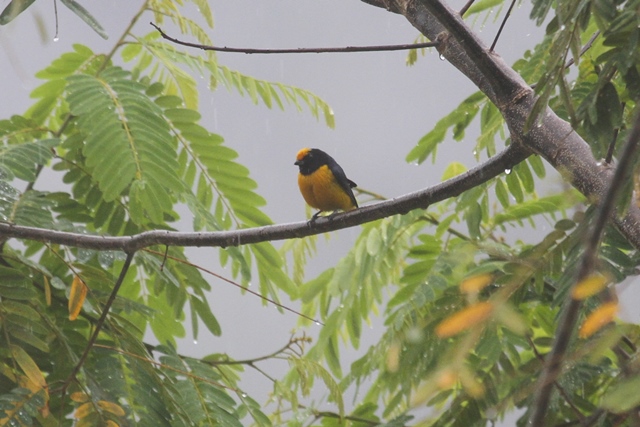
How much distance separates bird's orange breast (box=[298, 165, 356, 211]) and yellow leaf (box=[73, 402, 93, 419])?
1.82 metres

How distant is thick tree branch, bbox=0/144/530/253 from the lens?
62.3 inches

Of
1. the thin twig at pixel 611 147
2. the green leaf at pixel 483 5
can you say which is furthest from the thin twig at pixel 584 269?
the green leaf at pixel 483 5

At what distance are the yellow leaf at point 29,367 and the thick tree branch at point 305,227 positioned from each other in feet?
1.05

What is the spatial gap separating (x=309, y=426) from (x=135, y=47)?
208cm

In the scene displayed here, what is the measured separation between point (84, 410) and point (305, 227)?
755 mm

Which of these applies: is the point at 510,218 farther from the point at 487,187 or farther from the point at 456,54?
the point at 456,54

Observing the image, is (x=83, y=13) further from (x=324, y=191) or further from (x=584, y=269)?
(x=324, y=191)

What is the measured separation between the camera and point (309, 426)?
125 inches

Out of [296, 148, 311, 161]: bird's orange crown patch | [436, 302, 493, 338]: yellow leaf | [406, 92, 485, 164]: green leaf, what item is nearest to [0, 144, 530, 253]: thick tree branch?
[436, 302, 493, 338]: yellow leaf

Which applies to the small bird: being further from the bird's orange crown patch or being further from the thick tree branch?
the thick tree branch

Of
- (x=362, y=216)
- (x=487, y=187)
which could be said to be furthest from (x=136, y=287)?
(x=362, y=216)

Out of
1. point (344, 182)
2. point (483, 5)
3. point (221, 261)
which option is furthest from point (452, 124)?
point (221, 261)

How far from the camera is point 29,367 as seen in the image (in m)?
2.04

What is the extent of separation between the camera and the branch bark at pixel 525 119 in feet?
4.58
